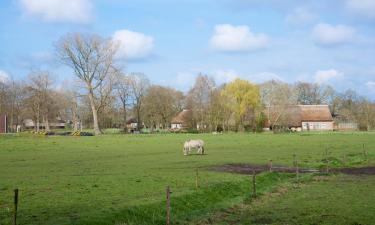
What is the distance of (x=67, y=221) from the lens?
1605 cm

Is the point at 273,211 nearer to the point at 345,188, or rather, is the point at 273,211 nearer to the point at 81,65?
the point at 345,188

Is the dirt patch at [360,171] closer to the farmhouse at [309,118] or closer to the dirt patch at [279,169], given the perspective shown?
the dirt patch at [279,169]

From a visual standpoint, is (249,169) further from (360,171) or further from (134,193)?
(134,193)

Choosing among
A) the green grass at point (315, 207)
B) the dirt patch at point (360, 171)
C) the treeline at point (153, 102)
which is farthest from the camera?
the treeline at point (153, 102)

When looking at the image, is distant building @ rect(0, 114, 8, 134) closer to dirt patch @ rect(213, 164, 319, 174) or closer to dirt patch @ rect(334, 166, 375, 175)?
dirt patch @ rect(213, 164, 319, 174)

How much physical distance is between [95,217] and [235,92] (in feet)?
408

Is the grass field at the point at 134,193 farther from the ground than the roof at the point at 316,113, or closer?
closer

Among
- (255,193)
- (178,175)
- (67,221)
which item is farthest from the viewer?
(178,175)

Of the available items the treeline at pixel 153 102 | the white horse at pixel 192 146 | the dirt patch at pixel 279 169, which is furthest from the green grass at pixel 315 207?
the treeline at pixel 153 102

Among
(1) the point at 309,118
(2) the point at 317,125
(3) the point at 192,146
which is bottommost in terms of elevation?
(3) the point at 192,146

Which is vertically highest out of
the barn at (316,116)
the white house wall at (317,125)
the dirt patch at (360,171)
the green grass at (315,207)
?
the barn at (316,116)

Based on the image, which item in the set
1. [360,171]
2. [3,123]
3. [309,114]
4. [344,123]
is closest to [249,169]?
[360,171]

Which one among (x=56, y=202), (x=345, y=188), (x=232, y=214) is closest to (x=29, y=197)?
(x=56, y=202)

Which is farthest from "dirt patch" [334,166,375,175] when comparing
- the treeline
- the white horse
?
the treeline
